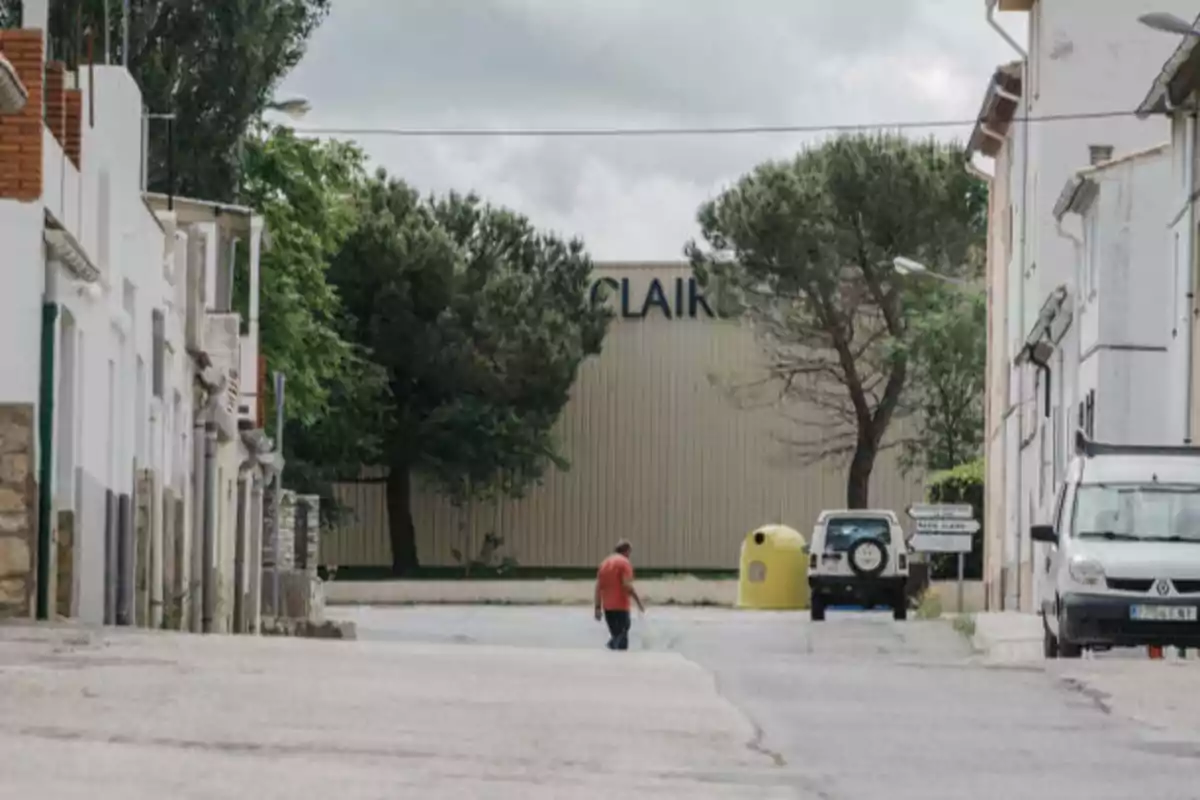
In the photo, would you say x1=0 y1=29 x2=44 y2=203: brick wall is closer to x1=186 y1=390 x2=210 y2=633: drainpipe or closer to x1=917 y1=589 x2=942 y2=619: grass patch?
x1=186 y1=390 x2=210 y2=633: drainpipe

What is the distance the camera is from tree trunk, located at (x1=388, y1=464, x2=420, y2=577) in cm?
7556

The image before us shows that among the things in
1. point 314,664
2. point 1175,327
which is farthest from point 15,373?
point 1175,327

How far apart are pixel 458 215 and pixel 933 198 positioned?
12958 millimetres

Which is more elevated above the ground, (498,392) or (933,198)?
(933,198)

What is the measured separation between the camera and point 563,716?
15102 mm

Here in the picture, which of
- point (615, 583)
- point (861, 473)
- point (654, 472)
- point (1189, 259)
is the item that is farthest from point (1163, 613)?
point (654, 472)

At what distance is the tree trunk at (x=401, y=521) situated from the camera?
75.6 m

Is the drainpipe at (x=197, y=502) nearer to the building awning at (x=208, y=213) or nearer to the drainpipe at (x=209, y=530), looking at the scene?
the drainpipe at (x=209, y=530)

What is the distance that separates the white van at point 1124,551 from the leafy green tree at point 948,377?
40373mm

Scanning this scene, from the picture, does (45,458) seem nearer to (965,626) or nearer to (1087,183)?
(965,626)

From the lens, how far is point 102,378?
1164 inches

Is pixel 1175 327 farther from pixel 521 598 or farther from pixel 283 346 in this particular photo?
pixel 521 598

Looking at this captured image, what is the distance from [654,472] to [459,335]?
9.31 m

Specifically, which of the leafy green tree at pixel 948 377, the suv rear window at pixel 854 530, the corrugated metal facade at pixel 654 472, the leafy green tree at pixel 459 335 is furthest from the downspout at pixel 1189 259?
the corrugated metal facade at pixel 654 472
